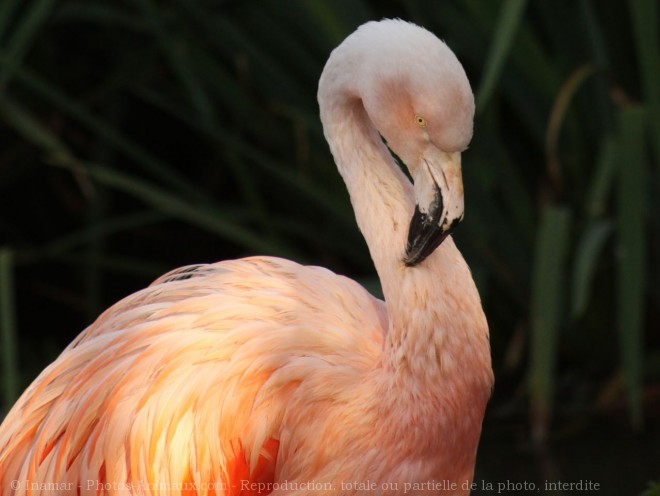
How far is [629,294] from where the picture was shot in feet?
13.4

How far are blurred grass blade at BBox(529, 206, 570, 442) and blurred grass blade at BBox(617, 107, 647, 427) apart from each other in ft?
0.74

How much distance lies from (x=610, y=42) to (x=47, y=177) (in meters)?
2.98

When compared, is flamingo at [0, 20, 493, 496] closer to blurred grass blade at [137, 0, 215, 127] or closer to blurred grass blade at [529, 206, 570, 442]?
blurred grass blade at [529, 206, 570, 442]

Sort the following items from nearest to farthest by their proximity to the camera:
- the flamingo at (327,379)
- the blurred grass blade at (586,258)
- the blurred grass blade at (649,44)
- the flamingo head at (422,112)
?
1. the flamingo head at (422,112)
2. the flamingo at (327,379)
3. the blurred grass blade at (586,258)
4. the blurred grass blade at (649,44)

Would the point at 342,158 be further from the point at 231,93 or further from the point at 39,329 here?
the point at 39,329

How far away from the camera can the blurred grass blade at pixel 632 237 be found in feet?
13.3

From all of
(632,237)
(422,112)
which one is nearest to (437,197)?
(422,112)

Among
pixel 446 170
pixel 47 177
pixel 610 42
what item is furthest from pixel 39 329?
pixel 446 170

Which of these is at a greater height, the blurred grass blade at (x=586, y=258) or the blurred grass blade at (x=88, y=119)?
the blurred grass blade at (x=88, y=119)

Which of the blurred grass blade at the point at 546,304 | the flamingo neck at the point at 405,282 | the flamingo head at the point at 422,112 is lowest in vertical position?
the blurred grass blade at the point at 546,304

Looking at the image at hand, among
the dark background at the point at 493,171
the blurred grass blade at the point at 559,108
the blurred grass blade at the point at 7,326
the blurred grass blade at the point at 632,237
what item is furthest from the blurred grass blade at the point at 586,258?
the blurred grass blade at the point at 7,326

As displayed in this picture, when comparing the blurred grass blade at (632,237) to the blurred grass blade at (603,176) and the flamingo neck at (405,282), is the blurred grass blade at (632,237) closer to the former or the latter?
the blurred grass blade at (603,176)

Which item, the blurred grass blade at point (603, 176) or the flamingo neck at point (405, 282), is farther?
the blurred grass blade at point (603, 176)

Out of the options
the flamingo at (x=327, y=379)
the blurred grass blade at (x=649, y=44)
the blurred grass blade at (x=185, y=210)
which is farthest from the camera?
the blurred grass blade at (x=185, y=210)
